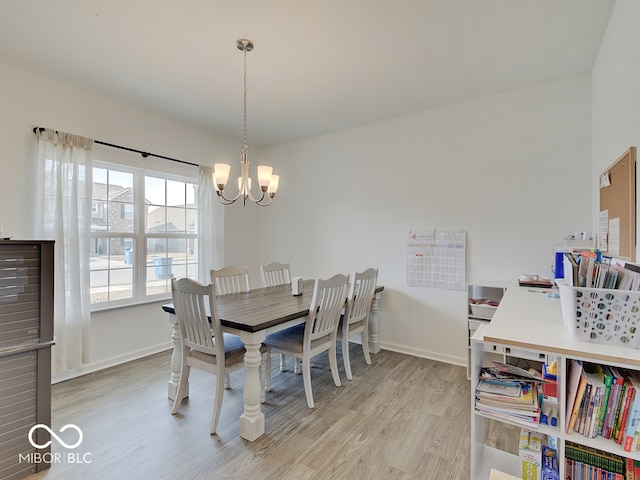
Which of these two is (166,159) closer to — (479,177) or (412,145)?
(412,145)

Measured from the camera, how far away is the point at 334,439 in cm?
199

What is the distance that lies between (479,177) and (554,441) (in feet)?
7.72

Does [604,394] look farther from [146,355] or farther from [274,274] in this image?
[146,355]

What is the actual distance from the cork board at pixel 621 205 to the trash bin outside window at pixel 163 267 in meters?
3.84

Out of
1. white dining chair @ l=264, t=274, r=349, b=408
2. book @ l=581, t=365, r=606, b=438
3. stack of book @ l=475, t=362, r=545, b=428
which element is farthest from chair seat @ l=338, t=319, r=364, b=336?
book @ l=581, t=365, r=606, b=438

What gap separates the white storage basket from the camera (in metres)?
1.06

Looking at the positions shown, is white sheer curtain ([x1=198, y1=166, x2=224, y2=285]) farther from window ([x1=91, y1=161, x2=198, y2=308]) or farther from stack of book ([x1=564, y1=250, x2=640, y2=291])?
stack of book ([x1=564, y1=250, x2=640, y2=291])

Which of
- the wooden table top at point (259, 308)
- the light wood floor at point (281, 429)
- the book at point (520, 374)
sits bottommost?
the light wood floor at point (281, 429)

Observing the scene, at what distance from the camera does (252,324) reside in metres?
1.93

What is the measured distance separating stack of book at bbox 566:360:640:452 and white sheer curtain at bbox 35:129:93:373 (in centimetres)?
342

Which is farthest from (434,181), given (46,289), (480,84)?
(46,289)

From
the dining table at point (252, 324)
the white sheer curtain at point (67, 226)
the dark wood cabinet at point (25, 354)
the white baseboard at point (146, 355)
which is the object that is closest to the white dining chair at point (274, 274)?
the dining table at point (252, 324)

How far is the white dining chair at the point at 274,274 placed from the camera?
341 centimetres

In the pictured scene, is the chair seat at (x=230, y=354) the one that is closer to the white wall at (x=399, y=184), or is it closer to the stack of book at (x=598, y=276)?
the white wall at (x=399, y=184)
